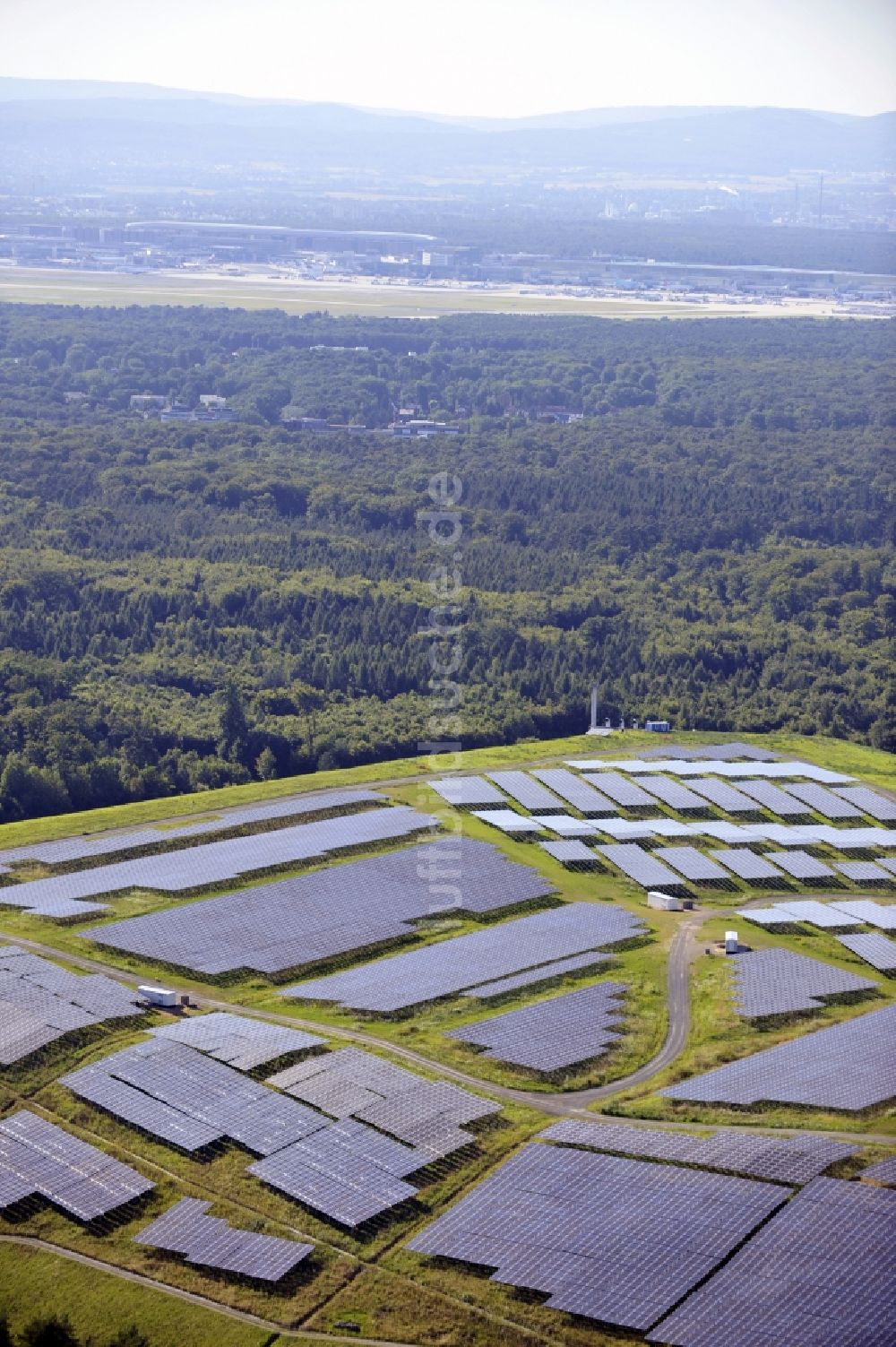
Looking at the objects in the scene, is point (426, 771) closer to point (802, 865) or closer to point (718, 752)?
point (718, 752)

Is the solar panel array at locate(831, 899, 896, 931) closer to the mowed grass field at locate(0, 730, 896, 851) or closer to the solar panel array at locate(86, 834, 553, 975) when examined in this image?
the solar panel array at locate(86, 834, 553, 975)

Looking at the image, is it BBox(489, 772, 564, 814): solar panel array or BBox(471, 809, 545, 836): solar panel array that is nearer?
BBox(471, 809, 545, 836): solar panel array

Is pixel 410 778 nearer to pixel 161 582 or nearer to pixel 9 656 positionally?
pixel 9 656

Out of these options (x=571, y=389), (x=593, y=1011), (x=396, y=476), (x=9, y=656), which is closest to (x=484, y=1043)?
(x=593, y=1011)

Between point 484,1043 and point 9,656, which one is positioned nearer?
point 484,1043

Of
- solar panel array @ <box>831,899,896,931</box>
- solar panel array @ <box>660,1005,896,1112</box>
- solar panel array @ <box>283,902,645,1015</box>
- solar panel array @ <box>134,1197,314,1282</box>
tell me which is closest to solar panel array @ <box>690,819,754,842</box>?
solar panel array @ <box>831,899,896,931</box>

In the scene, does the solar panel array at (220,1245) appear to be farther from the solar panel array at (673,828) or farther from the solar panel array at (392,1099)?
the solar panel array at (673,828)

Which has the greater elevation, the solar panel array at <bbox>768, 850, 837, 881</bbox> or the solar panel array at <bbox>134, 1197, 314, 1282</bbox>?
the solar panel array at <bbox>768, 850, 837, 881</bbox>
